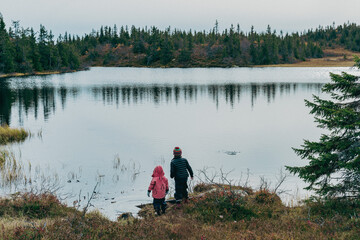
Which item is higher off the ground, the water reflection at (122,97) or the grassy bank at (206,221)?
the water reflection at (122,97)

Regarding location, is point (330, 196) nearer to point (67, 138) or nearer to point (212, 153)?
point (212, 153)

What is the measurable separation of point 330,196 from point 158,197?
19.0 feet

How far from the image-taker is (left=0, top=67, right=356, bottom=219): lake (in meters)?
19.3

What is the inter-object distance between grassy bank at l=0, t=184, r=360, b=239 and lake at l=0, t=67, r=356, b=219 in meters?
2.24

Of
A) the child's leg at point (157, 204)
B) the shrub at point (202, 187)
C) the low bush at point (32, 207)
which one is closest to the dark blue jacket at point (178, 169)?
the child's leg at point (157, 204)

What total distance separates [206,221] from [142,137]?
20.9 m

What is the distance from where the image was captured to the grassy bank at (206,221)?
30.1 ft

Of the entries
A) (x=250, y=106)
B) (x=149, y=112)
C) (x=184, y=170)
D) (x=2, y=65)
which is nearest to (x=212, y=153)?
(x=184, y=170)

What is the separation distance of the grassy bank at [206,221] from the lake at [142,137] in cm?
224

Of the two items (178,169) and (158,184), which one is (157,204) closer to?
(158,184)

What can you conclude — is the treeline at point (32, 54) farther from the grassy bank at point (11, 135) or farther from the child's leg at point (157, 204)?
the child's leg at point (157, 204)

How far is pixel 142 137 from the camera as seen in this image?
31297 millimetres

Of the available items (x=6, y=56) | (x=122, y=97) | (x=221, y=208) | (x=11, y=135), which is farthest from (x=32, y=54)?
(x=221, y=208)

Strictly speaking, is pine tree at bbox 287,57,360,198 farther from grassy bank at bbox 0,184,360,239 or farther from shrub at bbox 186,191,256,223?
shrub at bbox 186,191,256,223
